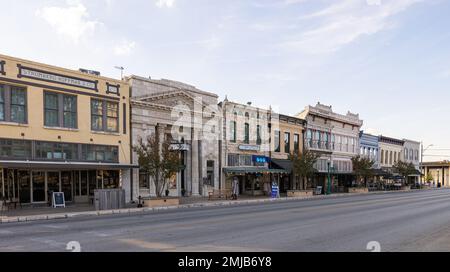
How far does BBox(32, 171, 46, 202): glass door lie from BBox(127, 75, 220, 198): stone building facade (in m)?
6.50

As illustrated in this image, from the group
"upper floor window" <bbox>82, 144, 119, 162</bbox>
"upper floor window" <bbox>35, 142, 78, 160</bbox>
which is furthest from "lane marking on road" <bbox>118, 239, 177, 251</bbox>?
"upper floor window" <bbox>82, 144, 119, 162</bbox>

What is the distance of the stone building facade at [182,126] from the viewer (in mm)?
29781

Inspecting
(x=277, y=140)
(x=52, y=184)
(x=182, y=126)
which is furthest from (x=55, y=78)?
(x=277, y=140)

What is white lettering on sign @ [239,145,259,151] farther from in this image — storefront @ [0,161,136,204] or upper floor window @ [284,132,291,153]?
storefront @ [0,161,136,204]

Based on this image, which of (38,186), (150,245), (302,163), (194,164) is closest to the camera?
(150,245)

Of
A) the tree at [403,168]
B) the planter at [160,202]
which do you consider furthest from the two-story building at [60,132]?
the tree at [403,168]

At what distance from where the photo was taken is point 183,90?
32875 mm

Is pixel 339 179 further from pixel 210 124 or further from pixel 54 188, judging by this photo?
pixel 54 188

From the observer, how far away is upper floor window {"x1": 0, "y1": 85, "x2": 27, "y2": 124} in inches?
891

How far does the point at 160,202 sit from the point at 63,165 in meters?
6.25

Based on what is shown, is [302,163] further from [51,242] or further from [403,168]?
[51,242]

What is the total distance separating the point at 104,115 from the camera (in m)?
27.5
